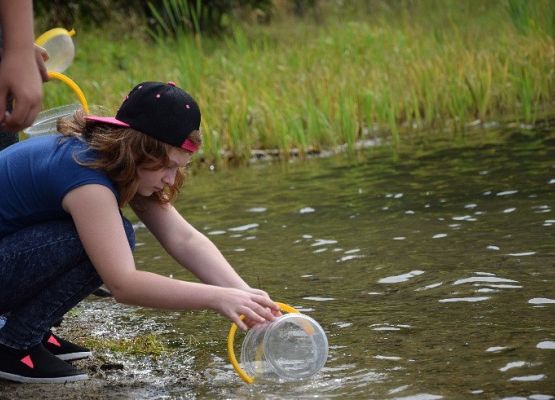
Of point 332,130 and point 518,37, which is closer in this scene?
point 332,130

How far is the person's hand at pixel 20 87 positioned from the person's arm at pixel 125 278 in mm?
612

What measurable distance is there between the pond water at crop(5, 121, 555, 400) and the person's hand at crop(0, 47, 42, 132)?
105 cm

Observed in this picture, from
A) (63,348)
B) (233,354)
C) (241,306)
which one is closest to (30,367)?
(63,348)

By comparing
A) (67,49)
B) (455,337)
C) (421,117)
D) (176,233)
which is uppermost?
(67,49)

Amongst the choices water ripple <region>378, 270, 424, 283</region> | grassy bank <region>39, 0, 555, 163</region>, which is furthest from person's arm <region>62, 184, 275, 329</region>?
grassy bank <region>39, 0, 555, 163</region>

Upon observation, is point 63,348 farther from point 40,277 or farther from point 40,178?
point 40,178

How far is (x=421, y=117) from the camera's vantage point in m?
8.48

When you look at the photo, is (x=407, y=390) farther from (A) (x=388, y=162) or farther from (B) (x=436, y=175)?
(A) (x=388, y=162)

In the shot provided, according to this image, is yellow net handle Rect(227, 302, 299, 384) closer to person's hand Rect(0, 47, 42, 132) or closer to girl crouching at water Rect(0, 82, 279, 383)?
girl crouching at water Rect(0, 82, 279, 383)

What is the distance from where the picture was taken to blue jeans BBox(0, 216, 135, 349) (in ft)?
10.5

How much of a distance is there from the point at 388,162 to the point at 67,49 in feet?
8.86

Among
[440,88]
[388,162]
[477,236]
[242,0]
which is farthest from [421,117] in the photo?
[242,0]

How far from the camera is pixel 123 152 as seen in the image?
3.06m

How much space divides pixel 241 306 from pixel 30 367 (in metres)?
0.75
